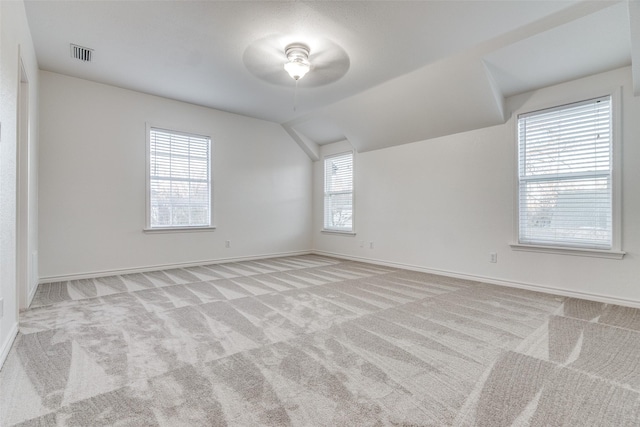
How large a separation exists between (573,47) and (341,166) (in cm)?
401

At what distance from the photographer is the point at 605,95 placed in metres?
3.32

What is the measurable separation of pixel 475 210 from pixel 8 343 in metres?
4.99

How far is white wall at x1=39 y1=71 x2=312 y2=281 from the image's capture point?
13.3 feet

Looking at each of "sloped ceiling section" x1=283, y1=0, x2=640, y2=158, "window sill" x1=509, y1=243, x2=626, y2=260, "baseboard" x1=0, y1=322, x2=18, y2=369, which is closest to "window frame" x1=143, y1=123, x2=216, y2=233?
"sloped ceiling section" x1=283, y1=0, x2=640, y2=158

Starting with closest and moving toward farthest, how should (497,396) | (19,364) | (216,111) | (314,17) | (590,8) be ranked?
(497,396)
(19,364)
(590,8)
(314,17)
(216,111)

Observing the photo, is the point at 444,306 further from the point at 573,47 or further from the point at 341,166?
the point at 341,166

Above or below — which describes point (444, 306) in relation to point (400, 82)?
below

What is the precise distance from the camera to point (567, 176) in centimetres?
359

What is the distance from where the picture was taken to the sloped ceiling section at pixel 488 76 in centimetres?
278

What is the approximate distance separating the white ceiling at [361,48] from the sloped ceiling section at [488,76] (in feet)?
0.05

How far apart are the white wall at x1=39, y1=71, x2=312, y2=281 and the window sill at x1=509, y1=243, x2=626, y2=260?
4.31m

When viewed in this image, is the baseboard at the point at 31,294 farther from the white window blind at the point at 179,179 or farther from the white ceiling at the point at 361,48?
the white ceiling at the point at 361,48

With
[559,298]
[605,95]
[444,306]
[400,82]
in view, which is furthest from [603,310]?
[400,82]

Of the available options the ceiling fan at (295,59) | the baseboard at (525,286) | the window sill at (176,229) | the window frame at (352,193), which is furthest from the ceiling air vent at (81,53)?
the baseboard at (525,286)
